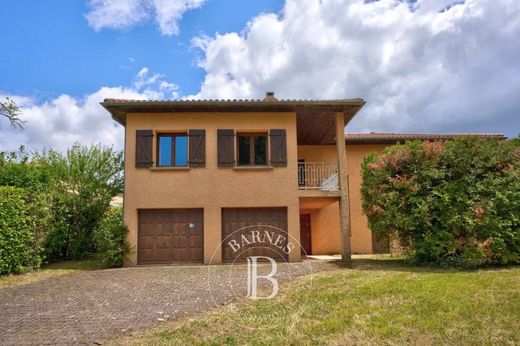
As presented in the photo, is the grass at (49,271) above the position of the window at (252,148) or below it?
below

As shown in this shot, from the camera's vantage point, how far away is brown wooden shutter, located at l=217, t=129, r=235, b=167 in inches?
513

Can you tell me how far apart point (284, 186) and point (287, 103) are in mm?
2841

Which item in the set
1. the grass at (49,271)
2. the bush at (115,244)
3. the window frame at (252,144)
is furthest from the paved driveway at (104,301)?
the window frame at (252,144)

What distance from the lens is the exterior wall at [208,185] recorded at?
12734 millimetres

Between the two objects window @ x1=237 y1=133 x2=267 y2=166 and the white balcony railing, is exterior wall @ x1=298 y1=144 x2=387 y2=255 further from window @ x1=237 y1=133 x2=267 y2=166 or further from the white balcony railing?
window @ x1=237 y1=133 x2=267 y2=166

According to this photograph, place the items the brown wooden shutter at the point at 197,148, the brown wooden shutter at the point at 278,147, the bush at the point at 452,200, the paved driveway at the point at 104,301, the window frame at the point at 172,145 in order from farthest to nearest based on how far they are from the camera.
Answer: the window frame at the point at 172,145, the brown wooden shutter at the point at 278,147, the brown wooden shutter at the point at 197,148, the bush at the point at 452,200, the paved driveway at the point at 104,301

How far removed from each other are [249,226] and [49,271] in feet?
21.1

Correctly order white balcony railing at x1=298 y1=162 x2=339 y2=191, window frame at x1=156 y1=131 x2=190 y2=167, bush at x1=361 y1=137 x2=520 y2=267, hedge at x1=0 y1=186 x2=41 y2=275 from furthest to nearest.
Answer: white balcony railing at x1=298 y1=162 x2=339 y2=191 → window frame at x1=156 y1=131 x2=190 y2=167 → hedge at x1=0 y1=186 x2=41 y2=275 → bush at x1=361 y1=137 x2=520 y2=267

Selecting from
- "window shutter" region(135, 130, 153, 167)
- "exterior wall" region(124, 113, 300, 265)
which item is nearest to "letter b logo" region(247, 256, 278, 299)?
"exterior wall" region(124, 113, 300, 265)

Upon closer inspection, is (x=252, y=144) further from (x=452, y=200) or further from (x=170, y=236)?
(x=452, y=200)

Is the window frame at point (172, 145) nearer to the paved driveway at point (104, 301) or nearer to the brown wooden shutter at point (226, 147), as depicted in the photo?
the brown wooden shutter at point (226, 147)

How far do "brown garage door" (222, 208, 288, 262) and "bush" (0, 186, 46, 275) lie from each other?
227 inches

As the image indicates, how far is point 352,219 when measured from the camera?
16.2m

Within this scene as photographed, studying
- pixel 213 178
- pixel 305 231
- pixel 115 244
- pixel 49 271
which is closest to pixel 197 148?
pixel 213 178
